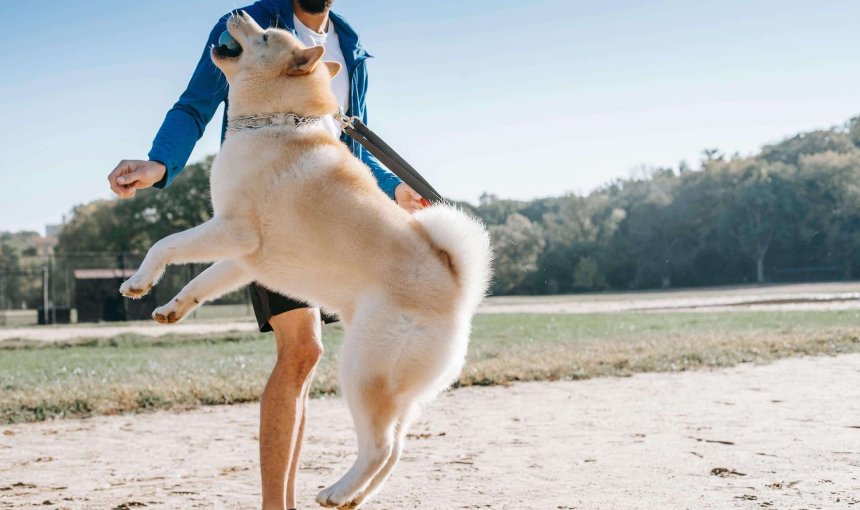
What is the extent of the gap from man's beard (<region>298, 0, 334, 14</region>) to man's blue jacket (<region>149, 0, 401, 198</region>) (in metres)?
0.08

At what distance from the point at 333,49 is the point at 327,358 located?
8.37 metres

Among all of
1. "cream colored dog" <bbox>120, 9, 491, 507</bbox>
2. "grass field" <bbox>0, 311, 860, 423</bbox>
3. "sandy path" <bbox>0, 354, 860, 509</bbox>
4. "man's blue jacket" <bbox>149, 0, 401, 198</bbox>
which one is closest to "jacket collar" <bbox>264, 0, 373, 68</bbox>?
"man's blue jacket" <bbox>149, 0, 401, 198</bbox>

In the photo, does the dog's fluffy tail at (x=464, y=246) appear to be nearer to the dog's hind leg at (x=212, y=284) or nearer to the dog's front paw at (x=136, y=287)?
the dog's hind leg at (x=212, y=284)

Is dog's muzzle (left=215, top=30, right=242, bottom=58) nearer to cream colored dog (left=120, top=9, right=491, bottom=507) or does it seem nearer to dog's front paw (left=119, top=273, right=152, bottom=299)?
cream colored dog (left=120, top=9, right=491, bottom=507)

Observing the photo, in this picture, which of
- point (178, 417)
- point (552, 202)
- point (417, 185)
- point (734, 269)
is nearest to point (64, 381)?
point (178, 417)

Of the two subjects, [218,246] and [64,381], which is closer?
[218,246]

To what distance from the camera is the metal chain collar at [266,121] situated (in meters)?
3.21

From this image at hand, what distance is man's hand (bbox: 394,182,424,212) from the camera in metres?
3.78

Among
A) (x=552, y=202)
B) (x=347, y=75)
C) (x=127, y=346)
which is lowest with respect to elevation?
(x=127, y=346)

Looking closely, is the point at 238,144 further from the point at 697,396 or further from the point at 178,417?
the point at 697,396

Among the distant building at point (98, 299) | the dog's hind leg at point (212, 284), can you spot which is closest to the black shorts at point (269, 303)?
the dog's hind leg at point (212, 284)

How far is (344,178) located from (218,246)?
0.50 m

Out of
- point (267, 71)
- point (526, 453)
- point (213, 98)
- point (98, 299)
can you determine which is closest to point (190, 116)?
point (213, 98)

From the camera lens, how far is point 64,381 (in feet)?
30.3
